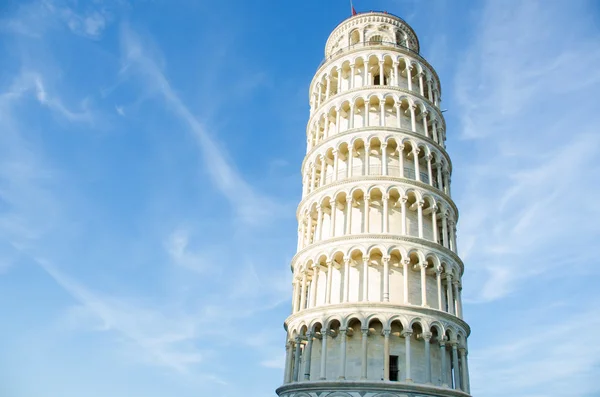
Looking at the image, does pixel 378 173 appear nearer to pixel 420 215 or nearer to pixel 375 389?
pixel 420 215

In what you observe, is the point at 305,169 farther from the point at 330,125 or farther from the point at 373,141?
the point at 373,141

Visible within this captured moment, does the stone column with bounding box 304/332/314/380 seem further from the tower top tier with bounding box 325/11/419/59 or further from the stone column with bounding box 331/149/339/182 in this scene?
the tower top tier with bounding box 325/11/419/59

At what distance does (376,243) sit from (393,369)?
728 cm

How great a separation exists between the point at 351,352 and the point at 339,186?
10.8 metres

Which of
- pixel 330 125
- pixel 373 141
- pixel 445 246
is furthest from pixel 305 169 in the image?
pixel 445 246

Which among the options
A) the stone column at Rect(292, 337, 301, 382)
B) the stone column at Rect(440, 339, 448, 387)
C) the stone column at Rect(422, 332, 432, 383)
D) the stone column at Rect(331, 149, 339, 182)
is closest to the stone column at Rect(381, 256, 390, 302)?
the stone column at Rect(422, 332, 432, 383)

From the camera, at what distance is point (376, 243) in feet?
99.2

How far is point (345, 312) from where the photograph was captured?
2853 centimetres

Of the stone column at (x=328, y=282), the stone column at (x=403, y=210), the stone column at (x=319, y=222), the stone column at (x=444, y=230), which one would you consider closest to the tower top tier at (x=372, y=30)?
the stone column at (x=319, y=222)

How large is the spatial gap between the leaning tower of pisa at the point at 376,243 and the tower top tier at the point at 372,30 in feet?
7.19

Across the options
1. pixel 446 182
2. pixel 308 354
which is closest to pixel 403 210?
pixel 446 182

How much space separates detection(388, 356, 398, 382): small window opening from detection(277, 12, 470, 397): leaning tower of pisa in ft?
0.18

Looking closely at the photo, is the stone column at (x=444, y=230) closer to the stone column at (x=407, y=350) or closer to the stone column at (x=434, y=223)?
the stone column at (x=434, y=223)

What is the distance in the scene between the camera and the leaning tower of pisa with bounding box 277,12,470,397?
27859 millimetres
